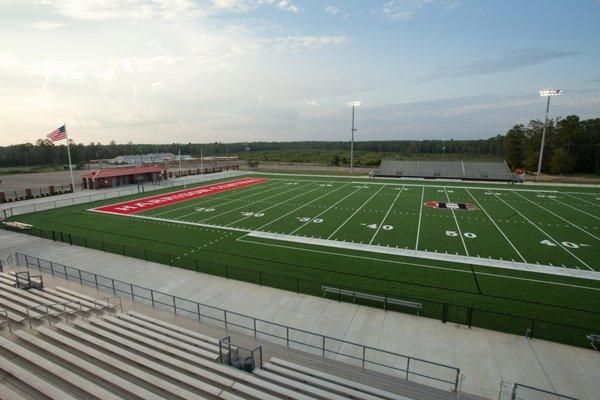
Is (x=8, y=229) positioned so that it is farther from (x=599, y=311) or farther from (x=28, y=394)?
(x=599, y=311)

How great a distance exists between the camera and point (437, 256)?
698 inches

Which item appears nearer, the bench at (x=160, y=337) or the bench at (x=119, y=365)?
the bench at (x=119, y=365)

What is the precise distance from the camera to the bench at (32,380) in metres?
6.16


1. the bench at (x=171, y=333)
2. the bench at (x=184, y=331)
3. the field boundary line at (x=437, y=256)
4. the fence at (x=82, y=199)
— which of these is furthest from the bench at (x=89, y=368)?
the fence at (x=82, y=199)

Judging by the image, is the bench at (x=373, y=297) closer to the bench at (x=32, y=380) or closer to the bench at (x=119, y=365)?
the bench at (x=119, y=365)

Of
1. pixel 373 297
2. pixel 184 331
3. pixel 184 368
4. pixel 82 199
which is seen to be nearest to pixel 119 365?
pixel 184 368

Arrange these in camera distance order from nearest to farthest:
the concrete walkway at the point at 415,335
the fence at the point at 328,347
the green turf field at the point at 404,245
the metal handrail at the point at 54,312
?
the fence at the point at 328,347 < the concrete walkway at the point at 415,335 < the metal handrail at the point at 54,312 < the green turf field at the point at 404,245

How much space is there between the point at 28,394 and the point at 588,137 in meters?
87.1

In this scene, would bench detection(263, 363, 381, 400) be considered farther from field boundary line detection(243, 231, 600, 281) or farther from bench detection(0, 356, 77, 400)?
field boundary line detection(243, 231, 600, 281)

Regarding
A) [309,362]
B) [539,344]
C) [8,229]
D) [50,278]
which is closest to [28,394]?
[309,362]

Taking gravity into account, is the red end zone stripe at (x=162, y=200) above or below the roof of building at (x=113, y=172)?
below

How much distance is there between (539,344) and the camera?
31.8ft

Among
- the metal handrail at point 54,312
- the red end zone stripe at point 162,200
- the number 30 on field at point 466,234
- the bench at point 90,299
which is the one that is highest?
the metal handrail at point 54,312

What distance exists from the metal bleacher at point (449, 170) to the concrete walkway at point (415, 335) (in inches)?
1886
